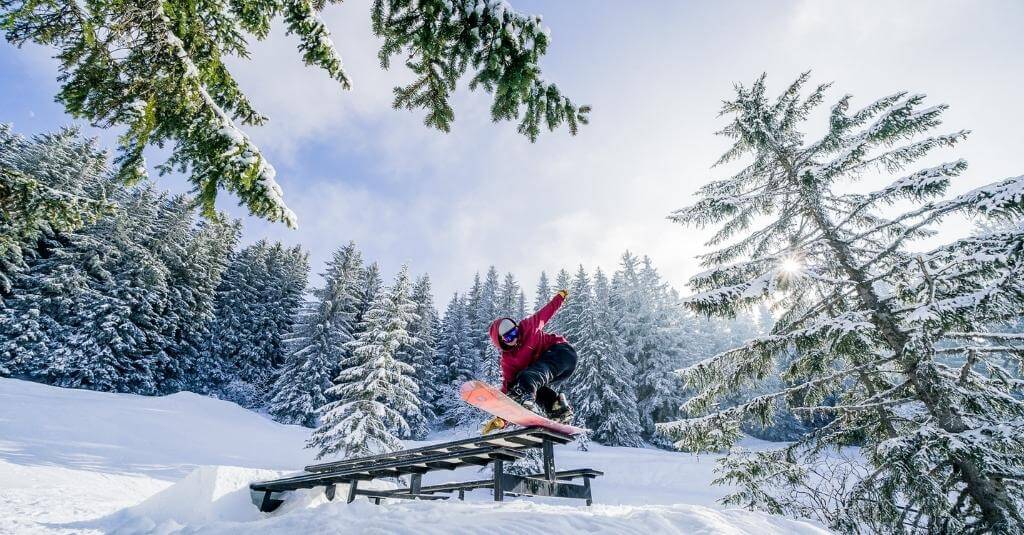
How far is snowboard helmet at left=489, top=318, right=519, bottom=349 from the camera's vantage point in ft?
17.3

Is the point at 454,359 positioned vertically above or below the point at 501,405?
above

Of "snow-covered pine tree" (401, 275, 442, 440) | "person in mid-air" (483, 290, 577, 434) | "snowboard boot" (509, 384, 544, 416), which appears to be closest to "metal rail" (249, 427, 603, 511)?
"snowboard boot" (509, 384, 544, 416)

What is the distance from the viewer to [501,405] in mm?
4785

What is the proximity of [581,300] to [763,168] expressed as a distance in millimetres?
24858

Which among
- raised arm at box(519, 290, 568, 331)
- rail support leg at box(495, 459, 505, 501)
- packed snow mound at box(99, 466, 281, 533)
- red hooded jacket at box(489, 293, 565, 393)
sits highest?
raised arm at box(519, 290, 568, 331)

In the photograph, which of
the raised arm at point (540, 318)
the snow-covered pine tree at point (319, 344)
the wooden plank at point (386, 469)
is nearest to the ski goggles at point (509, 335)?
the raised arm at point (540, 318)

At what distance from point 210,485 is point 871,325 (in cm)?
1180

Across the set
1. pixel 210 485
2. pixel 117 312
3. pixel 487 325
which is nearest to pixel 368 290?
pixel 487 325

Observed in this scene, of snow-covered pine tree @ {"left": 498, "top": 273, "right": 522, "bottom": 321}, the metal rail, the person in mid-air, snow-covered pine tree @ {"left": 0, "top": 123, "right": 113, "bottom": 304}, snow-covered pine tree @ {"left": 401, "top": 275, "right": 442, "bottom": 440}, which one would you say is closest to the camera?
the person in mid-air

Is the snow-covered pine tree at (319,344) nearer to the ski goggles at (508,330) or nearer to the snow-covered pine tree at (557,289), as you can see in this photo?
the snow-covered pine tree at (557,289)

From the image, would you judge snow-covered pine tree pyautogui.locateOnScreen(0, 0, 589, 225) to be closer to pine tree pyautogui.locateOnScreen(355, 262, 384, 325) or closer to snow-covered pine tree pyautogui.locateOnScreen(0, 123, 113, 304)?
snow-covered pine tree pyautogui.locateOnScreen(0, 123, 113, 304)

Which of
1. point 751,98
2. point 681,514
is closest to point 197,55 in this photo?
point 681,514

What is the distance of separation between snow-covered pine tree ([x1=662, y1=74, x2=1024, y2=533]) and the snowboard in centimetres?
418

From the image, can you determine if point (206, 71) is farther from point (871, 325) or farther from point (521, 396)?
point (871, 325)
